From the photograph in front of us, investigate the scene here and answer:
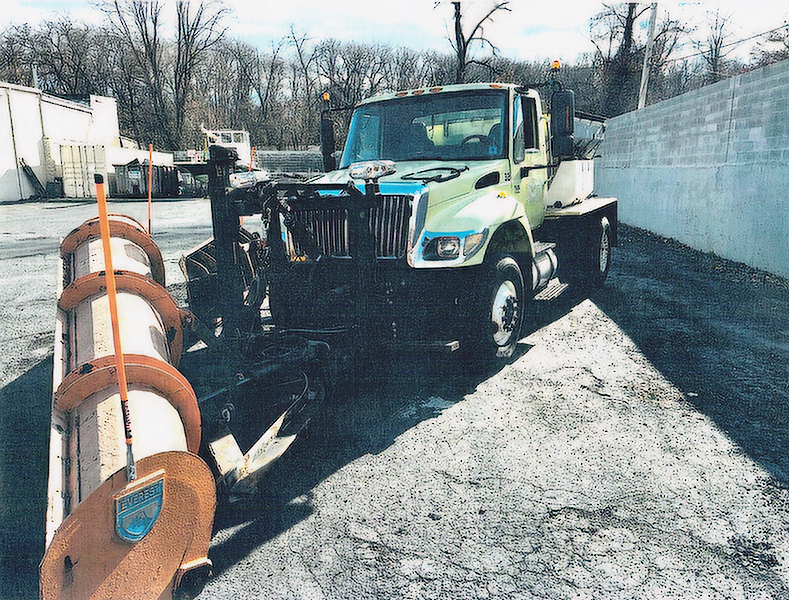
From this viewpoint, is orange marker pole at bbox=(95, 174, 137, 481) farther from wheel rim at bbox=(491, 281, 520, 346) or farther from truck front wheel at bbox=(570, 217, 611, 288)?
truck front wheel at bbox=(570, 217, 611, 288)

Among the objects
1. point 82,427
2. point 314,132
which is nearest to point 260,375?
point 82,427

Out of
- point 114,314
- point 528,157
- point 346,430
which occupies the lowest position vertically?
point 346,430

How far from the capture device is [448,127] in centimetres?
626

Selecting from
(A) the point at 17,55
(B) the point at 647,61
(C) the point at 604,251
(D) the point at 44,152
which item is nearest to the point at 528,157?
(C) the point at 604,251

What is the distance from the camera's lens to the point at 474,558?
10.3 feet

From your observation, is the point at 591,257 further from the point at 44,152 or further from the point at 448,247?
the point at 44,152

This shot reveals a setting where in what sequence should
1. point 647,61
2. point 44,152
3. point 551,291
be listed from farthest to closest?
point 44,152 → point 647,61 → point 551,291

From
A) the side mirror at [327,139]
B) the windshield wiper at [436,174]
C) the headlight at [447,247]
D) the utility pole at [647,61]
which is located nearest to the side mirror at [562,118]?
the windshield wiper at [436,174]

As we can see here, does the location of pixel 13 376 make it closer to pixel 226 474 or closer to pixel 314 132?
pixel 226 474

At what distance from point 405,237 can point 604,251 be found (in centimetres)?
511

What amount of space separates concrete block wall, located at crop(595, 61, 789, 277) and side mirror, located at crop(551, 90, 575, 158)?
15.8 feet

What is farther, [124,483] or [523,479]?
[523,479]

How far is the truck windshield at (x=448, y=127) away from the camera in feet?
20.4

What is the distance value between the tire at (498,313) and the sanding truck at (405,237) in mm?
12
